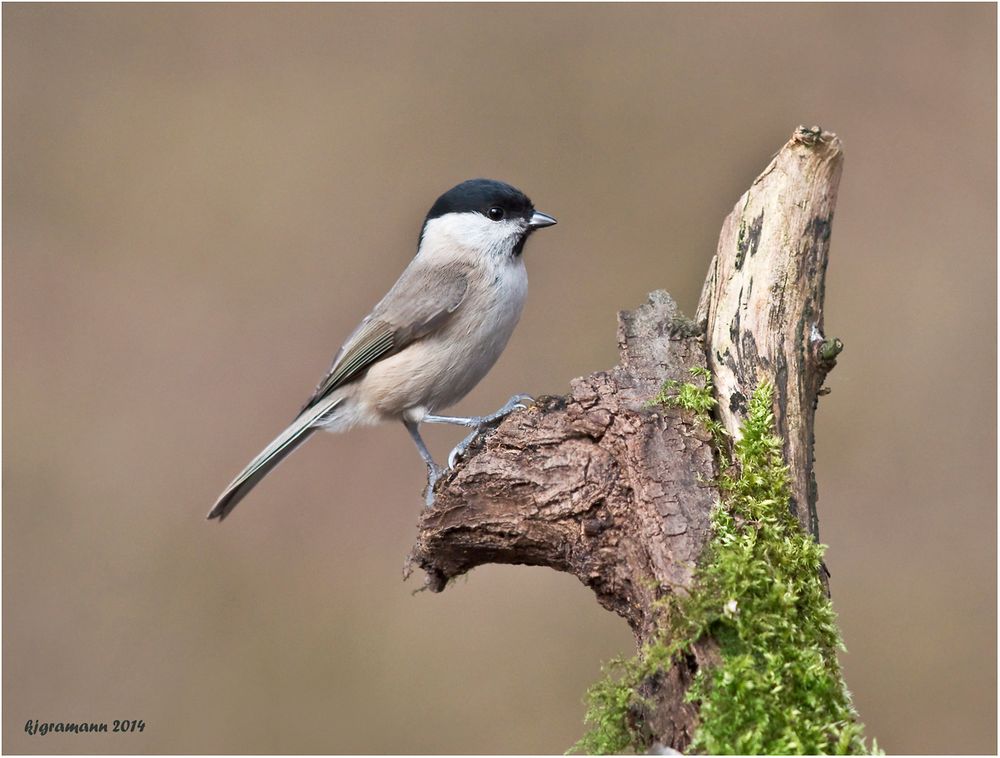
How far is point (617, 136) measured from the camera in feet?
18.8

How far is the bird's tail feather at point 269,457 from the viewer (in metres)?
3.28

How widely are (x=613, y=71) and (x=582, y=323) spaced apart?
161 centimetres

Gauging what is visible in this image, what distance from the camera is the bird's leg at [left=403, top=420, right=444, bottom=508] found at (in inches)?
106

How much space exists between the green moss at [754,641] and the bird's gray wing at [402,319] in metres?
1.29

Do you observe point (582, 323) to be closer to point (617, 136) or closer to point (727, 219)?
point (617, 136)

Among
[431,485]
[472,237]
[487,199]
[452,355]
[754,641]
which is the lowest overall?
[754,641]

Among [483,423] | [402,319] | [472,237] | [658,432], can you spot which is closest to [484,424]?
[483,423]

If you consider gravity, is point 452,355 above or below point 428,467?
above

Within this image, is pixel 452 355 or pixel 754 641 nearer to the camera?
pixel 754 641

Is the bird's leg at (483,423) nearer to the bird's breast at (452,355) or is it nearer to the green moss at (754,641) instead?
the bird's breast at (452,355)

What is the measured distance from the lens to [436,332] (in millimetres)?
3139

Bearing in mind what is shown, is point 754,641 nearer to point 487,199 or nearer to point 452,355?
point 452,355

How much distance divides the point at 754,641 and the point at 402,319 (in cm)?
173

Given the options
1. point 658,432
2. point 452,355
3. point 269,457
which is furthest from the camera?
point 269,457
